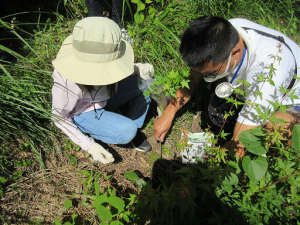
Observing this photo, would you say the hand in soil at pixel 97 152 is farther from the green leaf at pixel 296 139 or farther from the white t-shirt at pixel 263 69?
the green leaf at pixel 296 139

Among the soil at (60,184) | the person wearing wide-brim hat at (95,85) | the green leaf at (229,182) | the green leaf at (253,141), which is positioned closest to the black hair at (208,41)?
the person wearing wide-brim hat at (95,85)

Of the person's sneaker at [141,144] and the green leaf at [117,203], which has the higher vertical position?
the green leaf at [117,203]

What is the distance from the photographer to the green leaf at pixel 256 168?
1.19 meters

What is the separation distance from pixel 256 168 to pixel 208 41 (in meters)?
0.96

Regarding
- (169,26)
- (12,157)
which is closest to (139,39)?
(169,26)

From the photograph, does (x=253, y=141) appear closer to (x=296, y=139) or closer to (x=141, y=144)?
(x=296, y=139)

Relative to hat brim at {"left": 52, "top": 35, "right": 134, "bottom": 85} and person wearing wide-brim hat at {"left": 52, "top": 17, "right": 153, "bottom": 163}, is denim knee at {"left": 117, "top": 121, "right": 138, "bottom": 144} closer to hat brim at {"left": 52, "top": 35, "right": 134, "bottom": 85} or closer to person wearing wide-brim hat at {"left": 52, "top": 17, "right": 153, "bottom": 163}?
person wearing wide-brim hat at {"left": 52, "top": 17, "right": 153, "bottom": 163}

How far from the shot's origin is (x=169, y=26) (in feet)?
9.41

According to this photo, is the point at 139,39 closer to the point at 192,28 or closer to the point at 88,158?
the point at 192,28

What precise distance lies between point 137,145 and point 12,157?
4.25ft

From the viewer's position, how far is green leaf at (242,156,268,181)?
1190mm

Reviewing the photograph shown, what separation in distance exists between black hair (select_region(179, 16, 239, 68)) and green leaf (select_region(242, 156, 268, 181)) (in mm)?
805

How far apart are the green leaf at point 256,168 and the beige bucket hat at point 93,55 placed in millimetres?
1098

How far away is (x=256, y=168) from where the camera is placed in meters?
1.21
